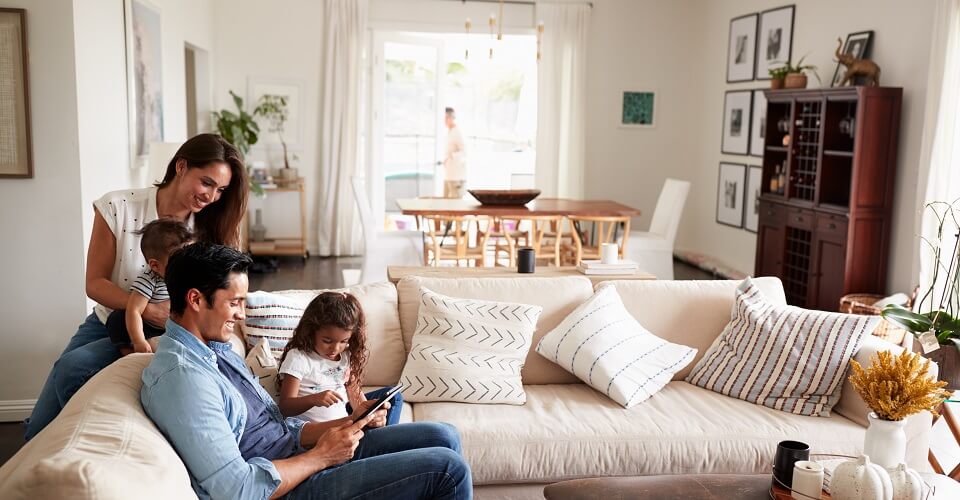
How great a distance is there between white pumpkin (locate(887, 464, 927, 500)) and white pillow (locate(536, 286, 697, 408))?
1.06 m

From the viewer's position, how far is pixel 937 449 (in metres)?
3.84

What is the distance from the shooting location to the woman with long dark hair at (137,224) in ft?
8.72

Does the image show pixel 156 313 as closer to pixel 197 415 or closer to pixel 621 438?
pixel 197 415

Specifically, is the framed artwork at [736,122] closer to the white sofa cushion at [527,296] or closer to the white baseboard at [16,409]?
the white sofa cushion at [527,296]

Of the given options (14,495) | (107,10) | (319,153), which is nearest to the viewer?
(14,495)

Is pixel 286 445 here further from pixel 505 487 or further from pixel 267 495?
pixel 505 487

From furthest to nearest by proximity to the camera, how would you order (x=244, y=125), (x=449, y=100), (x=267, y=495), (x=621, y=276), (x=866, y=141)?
(x=449, y=100) < (x=244, y=125) < (x=866, y=141) < (x=621, y=276) < (x=267, y=495)

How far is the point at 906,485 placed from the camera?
2.24 m

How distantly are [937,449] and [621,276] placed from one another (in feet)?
5.31

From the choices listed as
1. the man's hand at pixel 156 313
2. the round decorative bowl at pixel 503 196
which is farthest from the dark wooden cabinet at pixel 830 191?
the man's hand at pixel 156 313

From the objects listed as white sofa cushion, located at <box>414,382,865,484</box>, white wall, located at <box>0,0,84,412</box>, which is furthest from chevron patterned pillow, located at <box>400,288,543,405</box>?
white wall, located at <box>0,0,84,412</box>

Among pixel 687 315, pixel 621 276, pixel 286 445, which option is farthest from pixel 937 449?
pixel 286 445

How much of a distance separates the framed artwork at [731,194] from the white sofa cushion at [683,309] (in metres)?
4.54

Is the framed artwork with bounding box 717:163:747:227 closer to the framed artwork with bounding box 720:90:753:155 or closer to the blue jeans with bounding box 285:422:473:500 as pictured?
the framed artwork with bounding box 720:90:753:155
